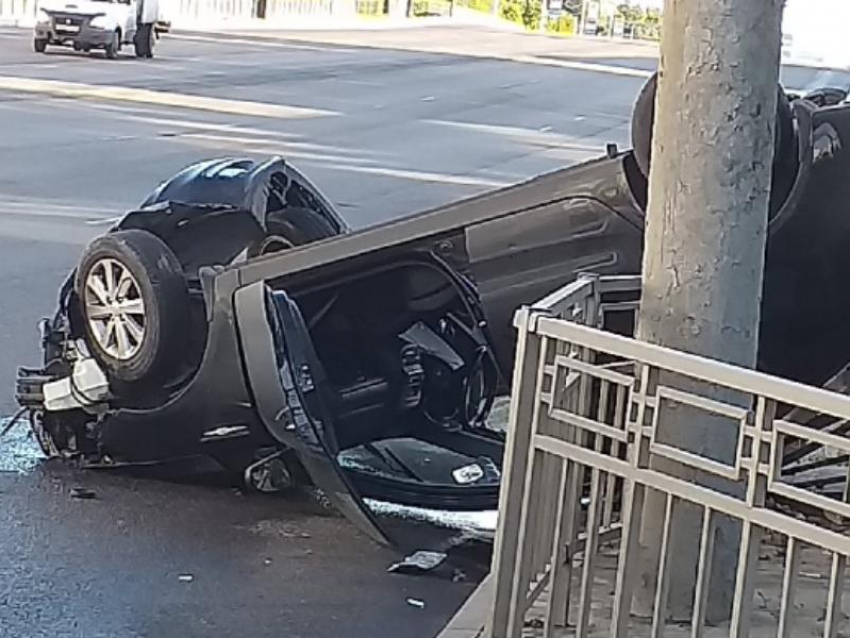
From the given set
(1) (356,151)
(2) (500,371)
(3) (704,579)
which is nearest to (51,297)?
(2) (500,371)

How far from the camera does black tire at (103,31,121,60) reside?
34.5 m

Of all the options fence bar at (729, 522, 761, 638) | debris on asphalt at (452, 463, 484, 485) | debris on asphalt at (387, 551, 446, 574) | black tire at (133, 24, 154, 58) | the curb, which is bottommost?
debris on asphalt at (387, 551, 446, 574)

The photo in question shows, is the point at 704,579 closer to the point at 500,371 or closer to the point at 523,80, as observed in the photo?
the point at 500,371

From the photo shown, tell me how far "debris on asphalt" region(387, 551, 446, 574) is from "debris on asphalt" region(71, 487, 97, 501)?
1260 mm

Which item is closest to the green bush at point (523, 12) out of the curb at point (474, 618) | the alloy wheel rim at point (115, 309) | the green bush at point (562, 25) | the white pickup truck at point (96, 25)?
the green bush at point (562, 25)

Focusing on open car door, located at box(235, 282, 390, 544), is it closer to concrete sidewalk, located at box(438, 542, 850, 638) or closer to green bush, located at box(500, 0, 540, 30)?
concrete sidewalk, located at box(438, 542, 850, 638)

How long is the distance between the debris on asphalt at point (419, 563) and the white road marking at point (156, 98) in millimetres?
18403

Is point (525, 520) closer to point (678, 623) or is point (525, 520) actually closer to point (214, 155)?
point (678, 623)

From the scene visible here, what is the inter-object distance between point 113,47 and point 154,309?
1166 inches

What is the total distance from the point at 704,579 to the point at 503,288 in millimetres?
2667

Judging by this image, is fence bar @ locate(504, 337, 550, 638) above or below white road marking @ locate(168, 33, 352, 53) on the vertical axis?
above

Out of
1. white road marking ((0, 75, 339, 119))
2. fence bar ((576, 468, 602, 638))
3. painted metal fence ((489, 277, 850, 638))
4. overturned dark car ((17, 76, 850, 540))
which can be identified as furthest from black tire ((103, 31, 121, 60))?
fence bar ((576, 468, 602, 638))

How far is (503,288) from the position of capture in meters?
6.04

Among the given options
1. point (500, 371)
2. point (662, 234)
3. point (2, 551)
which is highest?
point (662, 234)
